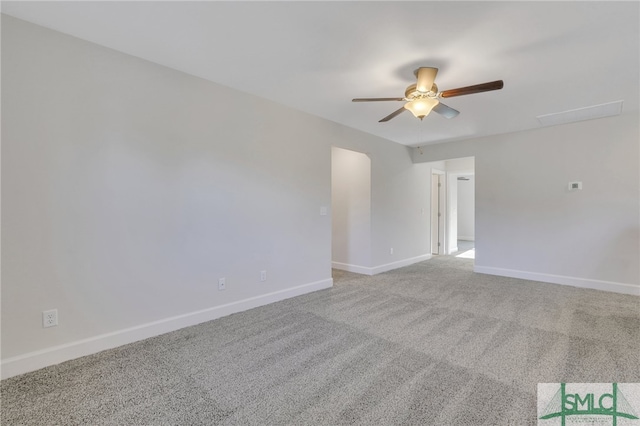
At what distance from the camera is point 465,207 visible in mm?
10211

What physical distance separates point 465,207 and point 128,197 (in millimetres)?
10443

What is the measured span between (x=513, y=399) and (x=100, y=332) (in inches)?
119

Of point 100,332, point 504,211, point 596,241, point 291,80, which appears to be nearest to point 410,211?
point 504,211

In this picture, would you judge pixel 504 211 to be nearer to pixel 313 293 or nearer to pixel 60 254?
pixel 313 293

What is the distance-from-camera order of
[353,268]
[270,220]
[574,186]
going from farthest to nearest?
[353,268] → [574,186] → [270,220]

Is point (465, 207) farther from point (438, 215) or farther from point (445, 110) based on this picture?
point (445, 110)

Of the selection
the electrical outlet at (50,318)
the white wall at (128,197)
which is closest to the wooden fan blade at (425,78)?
the white wall at (128,197)

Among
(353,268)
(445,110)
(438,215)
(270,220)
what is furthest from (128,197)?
(438,215)

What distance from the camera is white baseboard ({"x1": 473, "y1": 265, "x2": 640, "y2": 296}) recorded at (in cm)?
382

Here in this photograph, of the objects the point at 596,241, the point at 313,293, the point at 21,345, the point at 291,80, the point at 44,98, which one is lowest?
the point at 313,293

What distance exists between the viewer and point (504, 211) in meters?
4.85

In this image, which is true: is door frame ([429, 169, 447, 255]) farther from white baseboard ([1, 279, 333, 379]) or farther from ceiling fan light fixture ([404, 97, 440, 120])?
white baseboard ([1, 279, 333, 379])

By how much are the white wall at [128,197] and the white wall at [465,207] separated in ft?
27.3

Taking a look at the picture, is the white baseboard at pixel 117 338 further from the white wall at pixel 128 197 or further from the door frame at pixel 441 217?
the door frame at pixel 441 217
